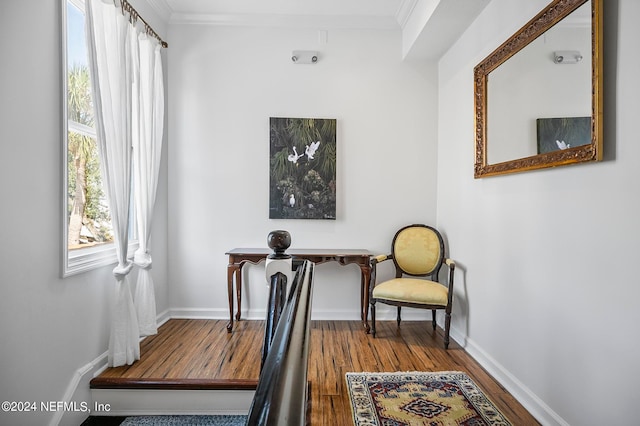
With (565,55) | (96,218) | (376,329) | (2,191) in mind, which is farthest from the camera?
(376,329)

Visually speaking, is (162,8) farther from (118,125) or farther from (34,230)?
(34,230)

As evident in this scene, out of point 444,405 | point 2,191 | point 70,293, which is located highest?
point 2,191

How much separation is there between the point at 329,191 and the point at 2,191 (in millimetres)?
2445

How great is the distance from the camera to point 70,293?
1.97 metres

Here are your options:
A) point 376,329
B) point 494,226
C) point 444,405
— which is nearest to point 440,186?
point 494,226

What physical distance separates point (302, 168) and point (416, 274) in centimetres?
153

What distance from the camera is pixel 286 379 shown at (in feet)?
1.45

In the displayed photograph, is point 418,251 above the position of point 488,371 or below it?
above

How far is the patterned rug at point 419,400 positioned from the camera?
6.12 ft

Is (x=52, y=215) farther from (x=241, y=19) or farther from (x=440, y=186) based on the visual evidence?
(x=440, y=186)

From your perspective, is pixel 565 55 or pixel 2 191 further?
pixel 565 55

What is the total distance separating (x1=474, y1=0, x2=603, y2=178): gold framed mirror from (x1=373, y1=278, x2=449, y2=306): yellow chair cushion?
0.99 m

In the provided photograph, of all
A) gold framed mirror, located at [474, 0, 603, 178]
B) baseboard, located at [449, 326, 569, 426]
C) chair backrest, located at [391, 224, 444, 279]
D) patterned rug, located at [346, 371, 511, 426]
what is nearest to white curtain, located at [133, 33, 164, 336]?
patterned rug, located at [346, 371, 511, 426]

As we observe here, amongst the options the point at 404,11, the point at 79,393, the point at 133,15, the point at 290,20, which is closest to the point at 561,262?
the point at 404,11
